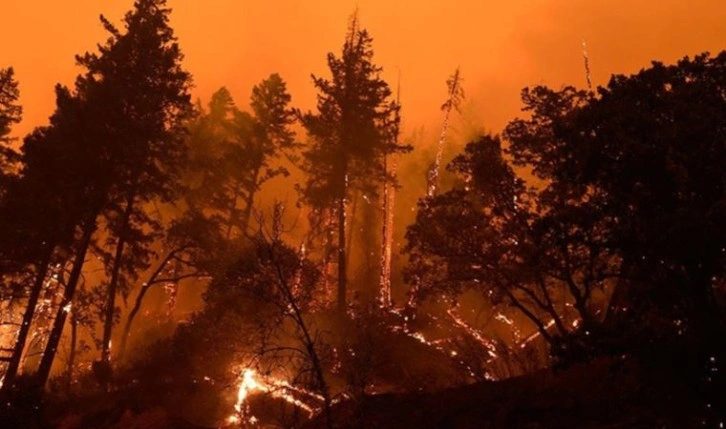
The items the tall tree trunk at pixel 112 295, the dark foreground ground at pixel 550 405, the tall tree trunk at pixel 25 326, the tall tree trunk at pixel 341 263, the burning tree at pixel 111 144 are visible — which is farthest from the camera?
the tall tree trunk at pixel 341 263

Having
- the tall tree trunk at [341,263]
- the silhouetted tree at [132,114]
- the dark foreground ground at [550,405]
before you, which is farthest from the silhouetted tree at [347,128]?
the dark foreground ground at [550,405]

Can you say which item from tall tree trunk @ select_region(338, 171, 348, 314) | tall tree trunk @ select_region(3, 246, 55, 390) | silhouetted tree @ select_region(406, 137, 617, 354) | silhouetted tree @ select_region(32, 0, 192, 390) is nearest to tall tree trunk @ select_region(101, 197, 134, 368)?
silhouetted tree @ select_region(32, 0, 192, 390)

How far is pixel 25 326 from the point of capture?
859 inches

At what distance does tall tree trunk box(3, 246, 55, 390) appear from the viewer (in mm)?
20266

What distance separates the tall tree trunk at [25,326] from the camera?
66.5 feet

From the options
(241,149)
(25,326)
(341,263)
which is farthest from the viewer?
(241,149)

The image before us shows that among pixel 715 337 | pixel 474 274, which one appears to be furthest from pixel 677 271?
pixel 474 274

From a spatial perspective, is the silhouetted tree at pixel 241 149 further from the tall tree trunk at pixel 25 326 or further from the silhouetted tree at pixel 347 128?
the tall tree trunk at pixel 25 326

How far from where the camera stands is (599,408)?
14.0 m

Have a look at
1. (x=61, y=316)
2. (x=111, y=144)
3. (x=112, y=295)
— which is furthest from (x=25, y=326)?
(x=111, y=144)

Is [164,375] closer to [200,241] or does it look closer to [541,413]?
[200,241]

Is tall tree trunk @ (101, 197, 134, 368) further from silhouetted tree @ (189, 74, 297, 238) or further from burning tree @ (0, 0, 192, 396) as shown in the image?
silhouetted tree @ (189, 74, 297, 238)

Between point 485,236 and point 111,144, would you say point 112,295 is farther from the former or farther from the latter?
point 485,236

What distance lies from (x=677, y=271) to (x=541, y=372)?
21.6ft
